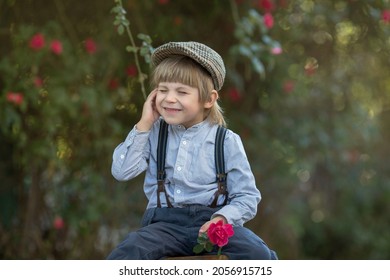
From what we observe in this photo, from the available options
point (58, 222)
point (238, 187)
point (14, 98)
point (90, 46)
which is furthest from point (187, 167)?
point (58, 222)

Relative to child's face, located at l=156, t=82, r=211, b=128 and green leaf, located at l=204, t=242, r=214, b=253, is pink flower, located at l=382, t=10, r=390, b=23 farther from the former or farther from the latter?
green leaf, located at l=204, t=242, r=214, b=253

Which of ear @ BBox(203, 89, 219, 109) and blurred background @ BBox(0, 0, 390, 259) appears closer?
ear @ BBox(203, 89, 219, 109)

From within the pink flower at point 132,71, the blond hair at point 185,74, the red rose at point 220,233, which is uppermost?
the blond hair at point 185,74

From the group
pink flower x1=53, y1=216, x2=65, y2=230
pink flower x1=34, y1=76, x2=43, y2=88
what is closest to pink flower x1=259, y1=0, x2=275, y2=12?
pink flower x1=34, y1=76, x2=43, y2=88

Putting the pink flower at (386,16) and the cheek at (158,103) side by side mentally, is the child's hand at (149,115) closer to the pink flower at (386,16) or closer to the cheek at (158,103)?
the cheek at (158,103)

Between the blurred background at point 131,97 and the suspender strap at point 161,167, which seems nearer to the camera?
the suspender strap at point 161,167

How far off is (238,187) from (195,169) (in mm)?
132

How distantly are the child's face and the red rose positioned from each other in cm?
34

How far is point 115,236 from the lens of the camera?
5078 millimetres

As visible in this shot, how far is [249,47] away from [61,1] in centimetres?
120

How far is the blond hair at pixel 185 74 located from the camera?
95.1 inches

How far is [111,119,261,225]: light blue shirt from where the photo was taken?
7.90 ft

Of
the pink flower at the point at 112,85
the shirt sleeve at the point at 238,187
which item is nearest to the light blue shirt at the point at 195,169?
the shirt sleeve at the point at 238,187

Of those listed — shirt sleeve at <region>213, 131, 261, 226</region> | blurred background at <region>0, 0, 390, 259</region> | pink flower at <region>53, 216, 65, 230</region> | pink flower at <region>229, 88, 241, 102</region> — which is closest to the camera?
shirt sleeve at <region>213, 131, 261, 226</region>
